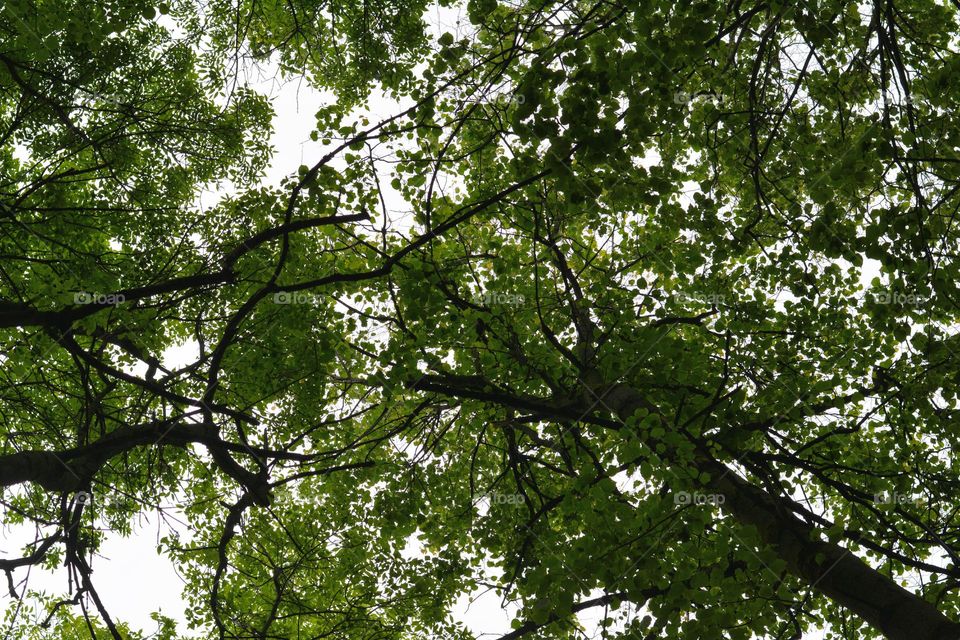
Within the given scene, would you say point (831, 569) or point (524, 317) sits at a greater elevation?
point (524, 317)

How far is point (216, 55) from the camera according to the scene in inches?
346

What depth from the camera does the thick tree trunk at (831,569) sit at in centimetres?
368

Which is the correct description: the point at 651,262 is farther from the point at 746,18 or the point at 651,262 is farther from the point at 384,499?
the point at 384,499

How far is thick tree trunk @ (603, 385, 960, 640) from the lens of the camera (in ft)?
12.1

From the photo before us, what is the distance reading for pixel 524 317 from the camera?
7.52 meters

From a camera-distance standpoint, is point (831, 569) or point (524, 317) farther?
point (524, 317)

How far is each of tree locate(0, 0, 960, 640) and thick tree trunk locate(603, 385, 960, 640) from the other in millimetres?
27

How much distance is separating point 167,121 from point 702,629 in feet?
23.2

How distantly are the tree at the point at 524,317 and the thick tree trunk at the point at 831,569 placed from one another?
0.03 metres

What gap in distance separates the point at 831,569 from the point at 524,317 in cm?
408

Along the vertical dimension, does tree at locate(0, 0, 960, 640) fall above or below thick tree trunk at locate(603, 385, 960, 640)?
above

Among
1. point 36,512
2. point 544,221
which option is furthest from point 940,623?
point 36,512

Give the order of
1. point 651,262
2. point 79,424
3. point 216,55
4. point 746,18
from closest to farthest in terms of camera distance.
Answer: point 746,18, point 79,424, point 651,262, point 216,55

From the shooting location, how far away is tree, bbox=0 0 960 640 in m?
4.23
